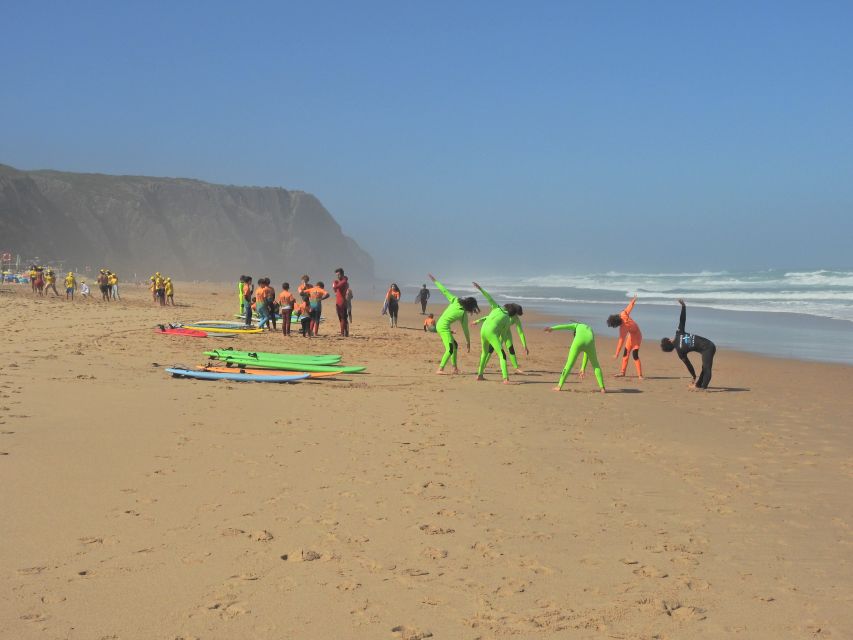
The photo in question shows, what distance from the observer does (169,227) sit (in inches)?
4094

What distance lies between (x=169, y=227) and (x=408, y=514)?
10494 centimetres

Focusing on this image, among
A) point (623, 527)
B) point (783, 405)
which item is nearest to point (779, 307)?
point (783, 405)

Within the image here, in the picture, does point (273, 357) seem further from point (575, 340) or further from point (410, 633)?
point (410, 633)

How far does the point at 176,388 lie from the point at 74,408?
2015mm

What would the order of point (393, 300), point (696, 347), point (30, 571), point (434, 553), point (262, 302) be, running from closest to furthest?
1. point (30, 571)
2. point (434, 553)
3. point (696, 347)
4. point (262, 302)
5. point (393, 300)

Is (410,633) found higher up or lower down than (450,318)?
lower down

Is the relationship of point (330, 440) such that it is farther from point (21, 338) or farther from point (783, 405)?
point (21, 338)

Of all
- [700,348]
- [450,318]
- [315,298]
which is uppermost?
[315,298]

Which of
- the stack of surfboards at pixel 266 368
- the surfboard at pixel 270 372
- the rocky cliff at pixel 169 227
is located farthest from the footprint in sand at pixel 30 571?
the rocky cliff at pixel 169 227

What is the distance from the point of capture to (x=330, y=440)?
7.93 metres

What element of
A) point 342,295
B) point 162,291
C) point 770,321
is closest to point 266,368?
point 342,295

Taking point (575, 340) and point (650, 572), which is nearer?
point (650, 572)

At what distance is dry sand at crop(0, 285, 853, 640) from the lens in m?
4.13

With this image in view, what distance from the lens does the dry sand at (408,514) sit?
4133 mm
